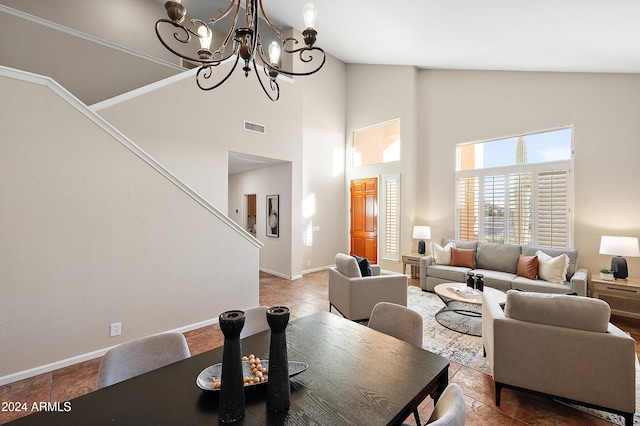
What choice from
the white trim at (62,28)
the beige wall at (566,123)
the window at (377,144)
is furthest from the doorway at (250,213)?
the beige wall at (566,123)

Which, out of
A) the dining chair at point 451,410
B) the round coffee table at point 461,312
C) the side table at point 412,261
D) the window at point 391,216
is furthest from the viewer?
the window at point 391,216

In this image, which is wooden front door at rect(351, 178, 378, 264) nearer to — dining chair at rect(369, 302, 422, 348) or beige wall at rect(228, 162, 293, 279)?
beige wall at rect(228, 162, 293, 279)

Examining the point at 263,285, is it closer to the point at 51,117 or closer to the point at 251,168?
the point at 251,168

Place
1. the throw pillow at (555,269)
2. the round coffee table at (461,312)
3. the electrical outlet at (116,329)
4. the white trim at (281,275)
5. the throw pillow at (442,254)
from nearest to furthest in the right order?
the electrical outlet at (116,329), the round coffee table at (461,312), the throw pillow at (555,269), the throw pillow at (442,254), the white trim at (281,275)

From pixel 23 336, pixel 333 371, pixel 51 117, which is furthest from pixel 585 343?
pixel 51 117

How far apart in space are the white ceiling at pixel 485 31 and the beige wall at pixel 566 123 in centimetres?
26

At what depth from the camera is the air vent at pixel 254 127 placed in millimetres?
5336

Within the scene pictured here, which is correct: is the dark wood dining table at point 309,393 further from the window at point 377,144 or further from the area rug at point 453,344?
the window at point 377,144

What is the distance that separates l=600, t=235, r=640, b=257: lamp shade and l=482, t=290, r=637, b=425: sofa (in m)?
2.34

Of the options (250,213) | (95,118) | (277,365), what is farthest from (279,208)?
(277,365)

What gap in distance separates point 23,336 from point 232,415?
2.80m

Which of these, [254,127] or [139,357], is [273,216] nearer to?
[254,127]

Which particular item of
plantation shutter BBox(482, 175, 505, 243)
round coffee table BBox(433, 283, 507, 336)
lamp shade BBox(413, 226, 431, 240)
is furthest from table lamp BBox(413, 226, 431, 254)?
round coffee table BBox(433, 283, 507, 336)

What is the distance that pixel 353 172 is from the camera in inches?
295
